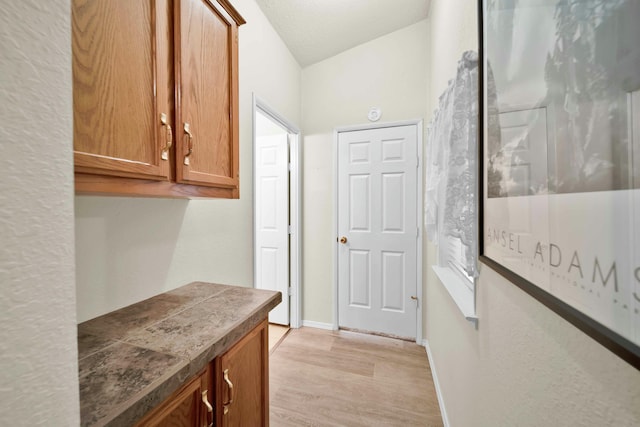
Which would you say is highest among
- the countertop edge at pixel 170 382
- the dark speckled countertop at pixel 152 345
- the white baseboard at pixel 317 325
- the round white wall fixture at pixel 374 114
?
the round white wall fixture at pixel 374 114

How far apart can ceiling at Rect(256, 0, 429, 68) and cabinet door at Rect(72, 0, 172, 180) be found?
5.07 ft

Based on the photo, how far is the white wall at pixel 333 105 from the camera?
2467 millimetres

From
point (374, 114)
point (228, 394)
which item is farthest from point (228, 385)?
point (374, 114)

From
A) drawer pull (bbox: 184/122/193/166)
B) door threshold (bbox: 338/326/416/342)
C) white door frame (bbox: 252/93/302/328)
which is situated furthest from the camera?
white door frame (bbox: 252/93/302/328)

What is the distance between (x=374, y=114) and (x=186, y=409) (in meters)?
2.56

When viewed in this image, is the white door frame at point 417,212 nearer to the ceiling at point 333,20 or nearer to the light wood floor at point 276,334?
the light wood floor at point 276,334

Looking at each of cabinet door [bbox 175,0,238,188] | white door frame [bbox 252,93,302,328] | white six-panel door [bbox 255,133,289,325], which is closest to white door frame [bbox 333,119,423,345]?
white door frame [bbox 252,93,302,328]

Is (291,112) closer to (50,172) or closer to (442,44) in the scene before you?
(442,44)

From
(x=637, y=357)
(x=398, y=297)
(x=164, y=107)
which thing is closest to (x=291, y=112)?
(x=164, y=107)

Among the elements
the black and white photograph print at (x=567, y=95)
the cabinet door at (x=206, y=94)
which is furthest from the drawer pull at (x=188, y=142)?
the black and white photograph print at (x=567, y=95)

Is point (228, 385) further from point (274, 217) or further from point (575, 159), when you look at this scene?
point (274, 217)

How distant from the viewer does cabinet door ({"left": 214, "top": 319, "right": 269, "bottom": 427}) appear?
2.73 ft

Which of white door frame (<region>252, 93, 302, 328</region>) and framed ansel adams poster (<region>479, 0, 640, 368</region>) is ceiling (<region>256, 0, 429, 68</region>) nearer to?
white door frame (<region>252, 93, 302, 328</region>)

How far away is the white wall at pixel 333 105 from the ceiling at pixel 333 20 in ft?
0.41
